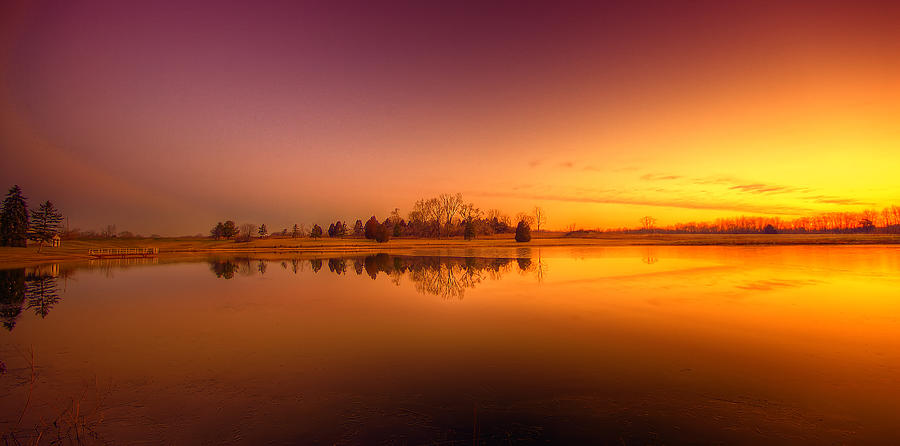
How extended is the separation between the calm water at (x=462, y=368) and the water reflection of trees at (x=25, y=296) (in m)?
0.19

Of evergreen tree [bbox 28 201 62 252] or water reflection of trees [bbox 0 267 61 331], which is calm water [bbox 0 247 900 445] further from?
evergreen tree [bbox 28 201 62 252]

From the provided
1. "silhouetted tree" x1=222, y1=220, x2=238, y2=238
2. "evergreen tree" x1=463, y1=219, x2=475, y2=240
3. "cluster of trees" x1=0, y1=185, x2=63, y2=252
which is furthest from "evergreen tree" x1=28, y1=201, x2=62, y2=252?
"evergreen tree" x1=463, y1=219, x2=475, y2=240

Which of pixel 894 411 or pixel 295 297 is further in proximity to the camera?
pixel 295 297

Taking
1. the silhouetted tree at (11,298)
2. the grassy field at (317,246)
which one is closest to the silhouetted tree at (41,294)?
the silhouetted tree at (11,298)

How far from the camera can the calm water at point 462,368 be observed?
5547mm

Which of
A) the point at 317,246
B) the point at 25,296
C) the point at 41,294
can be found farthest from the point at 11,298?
the point at 317,246

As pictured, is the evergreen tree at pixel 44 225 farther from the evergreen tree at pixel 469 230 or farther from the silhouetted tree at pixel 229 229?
the evergreen tree at pixel 469 230

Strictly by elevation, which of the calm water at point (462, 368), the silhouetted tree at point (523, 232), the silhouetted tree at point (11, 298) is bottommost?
the calm water at point (462, 368)

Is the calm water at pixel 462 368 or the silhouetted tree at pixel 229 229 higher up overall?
the silhouetted tree at pixel 229 229

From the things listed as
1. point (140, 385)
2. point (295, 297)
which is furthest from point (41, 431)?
point (295, 297)

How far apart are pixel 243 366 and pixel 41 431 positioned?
10.3 feet

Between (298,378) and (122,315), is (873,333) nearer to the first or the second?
(298,378)

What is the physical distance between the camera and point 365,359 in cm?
859

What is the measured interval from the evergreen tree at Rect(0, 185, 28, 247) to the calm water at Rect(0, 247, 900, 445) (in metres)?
62.6
